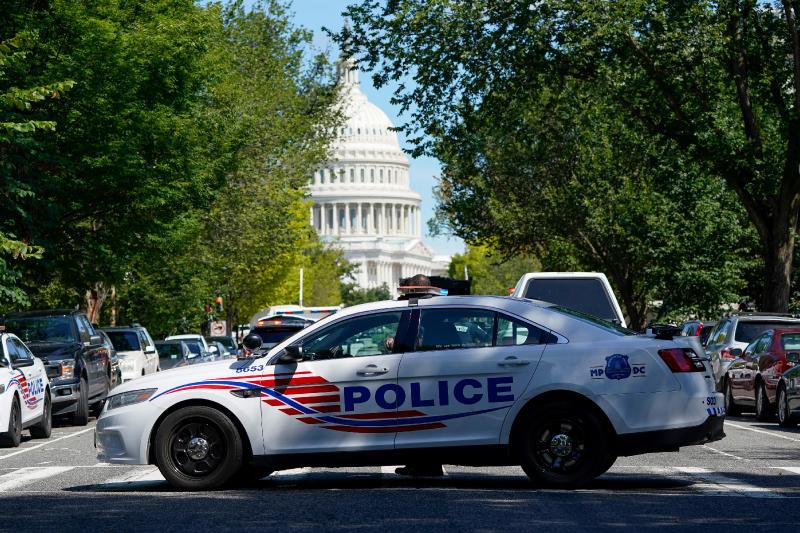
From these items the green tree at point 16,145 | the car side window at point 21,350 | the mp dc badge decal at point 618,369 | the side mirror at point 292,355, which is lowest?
the mp dc badge decal at point 618,369

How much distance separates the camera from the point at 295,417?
12.3 meters

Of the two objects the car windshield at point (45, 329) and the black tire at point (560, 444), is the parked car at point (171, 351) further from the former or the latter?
the black tire at point (560, 444)

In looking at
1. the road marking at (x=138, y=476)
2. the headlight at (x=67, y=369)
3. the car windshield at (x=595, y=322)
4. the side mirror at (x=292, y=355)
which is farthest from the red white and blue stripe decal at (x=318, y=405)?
the headlight at (x=67, y=369)

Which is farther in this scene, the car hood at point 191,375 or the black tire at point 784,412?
the black tire at point 784,412

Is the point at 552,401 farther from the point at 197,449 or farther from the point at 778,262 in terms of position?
the point at 778,262

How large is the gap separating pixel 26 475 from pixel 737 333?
1673 cm

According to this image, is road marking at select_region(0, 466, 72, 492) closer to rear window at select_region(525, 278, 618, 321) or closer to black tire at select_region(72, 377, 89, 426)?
black tire at select_region(72, 377, 89, 426)

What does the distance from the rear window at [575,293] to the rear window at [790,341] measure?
10.9 ft

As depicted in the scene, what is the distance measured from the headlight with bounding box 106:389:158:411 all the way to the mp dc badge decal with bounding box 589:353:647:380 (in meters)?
3.55

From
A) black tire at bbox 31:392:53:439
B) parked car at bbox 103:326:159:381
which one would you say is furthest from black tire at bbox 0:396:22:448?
parked car at bbox 103:326:159:381

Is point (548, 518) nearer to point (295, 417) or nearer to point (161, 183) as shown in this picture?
point (295, 417)

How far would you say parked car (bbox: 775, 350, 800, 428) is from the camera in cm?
2195

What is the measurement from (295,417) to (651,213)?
1425 inches

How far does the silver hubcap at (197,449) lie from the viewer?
40.6 ft
